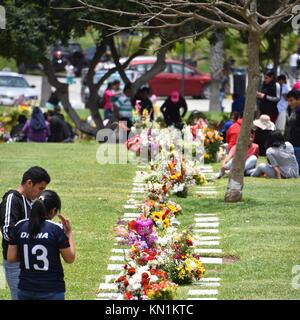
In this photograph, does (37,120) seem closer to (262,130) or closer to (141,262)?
(262,130)

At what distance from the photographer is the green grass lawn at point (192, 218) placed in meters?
12.6

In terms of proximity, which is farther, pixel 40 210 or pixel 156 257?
pixel 156 257

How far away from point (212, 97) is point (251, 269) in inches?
1145

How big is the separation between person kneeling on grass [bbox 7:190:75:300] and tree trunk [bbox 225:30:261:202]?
866cm

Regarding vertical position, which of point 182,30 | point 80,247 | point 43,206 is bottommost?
point 80,247

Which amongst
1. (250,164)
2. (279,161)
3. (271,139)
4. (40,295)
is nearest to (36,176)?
(40,295)

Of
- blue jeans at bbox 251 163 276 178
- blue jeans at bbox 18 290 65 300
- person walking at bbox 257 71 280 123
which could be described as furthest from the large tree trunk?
blue jeans at bbox 18 290 65 300

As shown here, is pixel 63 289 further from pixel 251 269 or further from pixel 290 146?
pixel 290 146

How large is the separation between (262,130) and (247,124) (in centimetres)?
579

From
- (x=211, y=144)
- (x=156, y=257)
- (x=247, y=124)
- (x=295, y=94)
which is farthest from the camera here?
(x=211, y=144)

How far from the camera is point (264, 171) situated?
21562 millimetres

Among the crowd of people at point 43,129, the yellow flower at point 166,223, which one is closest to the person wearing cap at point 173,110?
the crowd of people at point 43,129

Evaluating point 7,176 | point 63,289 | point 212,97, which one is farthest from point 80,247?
point 212,97
